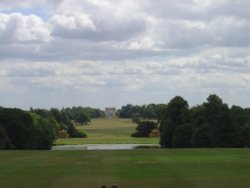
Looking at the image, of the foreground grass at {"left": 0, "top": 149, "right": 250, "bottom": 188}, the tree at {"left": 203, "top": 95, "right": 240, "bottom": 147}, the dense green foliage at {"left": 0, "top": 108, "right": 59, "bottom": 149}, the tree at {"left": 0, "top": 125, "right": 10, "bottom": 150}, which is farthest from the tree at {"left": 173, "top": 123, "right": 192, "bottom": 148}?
the foreground grass at {"left": 0, "top": 149, "right": 250, "bottom": 188}

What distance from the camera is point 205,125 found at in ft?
318

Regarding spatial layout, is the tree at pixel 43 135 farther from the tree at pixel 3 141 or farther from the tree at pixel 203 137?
the tree at pixel 203 137

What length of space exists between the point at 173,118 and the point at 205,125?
14870mm

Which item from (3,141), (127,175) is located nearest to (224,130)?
(3,141)

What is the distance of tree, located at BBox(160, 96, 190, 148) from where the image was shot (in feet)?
357

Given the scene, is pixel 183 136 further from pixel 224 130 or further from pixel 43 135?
pixel 43 135

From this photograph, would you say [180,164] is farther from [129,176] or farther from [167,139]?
[167,139]

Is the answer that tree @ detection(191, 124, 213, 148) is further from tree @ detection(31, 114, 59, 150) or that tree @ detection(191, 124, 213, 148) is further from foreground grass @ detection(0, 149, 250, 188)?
foreground grass @ detection(0, 149, 250, 188)

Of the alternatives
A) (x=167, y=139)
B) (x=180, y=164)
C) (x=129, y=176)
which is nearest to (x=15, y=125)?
(x=167, y=139)

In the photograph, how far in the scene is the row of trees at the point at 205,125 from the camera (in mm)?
95062

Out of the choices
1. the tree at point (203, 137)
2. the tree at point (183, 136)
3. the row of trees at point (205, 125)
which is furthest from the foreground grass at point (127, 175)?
the tree at point (183, 136)

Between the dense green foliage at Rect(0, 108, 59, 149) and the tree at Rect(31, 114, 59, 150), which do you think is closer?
the dense green foliage at Rect(0, 108, 59, 149)

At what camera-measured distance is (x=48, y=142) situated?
126 m

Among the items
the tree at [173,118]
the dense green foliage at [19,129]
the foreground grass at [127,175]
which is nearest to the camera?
the foreground grass at [127,175]
